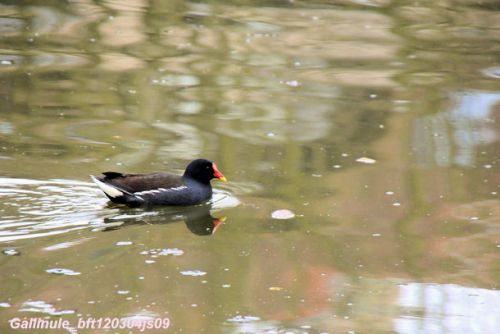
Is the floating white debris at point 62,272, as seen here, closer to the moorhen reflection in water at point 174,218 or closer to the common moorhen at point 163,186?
the moorhen reflection in water at point 174,218

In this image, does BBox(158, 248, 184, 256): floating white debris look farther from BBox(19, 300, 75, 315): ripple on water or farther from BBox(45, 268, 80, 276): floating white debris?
BBox(19, 300, 75, 315): ripple on water

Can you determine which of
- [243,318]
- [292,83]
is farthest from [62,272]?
[292,83]

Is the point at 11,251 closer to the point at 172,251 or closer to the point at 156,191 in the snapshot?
the point at 172,251

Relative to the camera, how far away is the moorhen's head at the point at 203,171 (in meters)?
9.69

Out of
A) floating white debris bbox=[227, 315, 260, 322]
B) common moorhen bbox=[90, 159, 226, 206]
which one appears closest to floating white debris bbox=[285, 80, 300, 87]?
common moorhen bbox=[90, 159, 226, 206]

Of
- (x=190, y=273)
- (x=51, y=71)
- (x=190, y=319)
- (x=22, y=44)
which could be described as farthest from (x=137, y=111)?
(x=190, y=319)

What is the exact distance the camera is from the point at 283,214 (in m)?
9.12

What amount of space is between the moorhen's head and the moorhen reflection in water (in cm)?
25

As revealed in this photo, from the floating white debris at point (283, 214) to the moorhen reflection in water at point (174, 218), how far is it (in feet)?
1.38

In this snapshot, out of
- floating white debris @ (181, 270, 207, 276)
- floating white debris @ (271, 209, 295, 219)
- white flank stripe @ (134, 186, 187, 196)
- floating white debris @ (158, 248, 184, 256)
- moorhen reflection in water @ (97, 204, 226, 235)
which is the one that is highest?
white flank stripe @ (134, 186, 187, 196)

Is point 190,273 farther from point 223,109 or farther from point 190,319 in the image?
point 223,109

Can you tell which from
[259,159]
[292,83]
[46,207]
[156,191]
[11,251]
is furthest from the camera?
[292,83]

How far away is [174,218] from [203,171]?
67 centimetres

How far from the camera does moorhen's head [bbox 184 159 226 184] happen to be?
969cm
